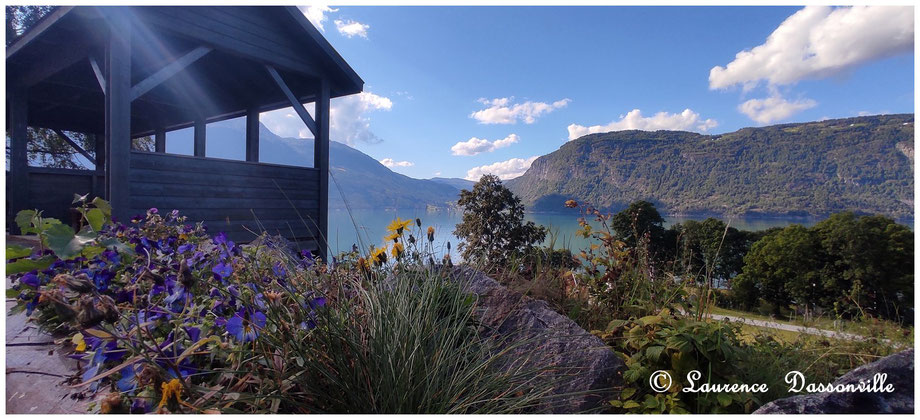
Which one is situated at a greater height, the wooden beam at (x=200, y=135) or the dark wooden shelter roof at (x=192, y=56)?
the dark wooden shelter roof at (x=192, y=56)

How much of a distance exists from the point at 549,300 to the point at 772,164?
1107 centimetres

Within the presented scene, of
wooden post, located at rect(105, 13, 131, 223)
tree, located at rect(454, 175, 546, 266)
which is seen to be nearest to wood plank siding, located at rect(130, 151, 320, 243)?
wooden post, located at rect(105, 13, 131, 223)

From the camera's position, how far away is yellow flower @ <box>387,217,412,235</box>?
1888 millimetres

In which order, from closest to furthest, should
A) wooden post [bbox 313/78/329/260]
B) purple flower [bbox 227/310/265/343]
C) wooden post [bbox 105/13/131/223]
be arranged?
1. purple flower [bbox 227/310/265/343]
2. wooden post [bbox 105/13/131/223]
3. wooden post [bbox 313/78/329/260]

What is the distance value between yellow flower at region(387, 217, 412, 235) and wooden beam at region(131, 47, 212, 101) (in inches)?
169

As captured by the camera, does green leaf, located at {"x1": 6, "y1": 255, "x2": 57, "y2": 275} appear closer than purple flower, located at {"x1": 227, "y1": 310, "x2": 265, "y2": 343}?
No

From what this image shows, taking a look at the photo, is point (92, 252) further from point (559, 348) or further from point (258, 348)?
point (559, 348)

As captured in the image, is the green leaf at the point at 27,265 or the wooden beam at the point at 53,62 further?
the wooden beam at the point at 53,62

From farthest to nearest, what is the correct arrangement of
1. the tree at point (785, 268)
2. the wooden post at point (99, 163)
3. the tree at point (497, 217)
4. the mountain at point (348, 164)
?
the tree at point (785, 268) → the wooden post at point (99, 163) → the mountain at point (348, 164) → the tree at point (497, 217)

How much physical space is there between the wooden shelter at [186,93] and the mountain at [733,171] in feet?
12.2

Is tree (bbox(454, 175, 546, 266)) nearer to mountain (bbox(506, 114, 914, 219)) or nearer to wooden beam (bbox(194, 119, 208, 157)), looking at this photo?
mountain (bbox(506, 114, 914, 219))

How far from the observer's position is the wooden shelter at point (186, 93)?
176 inches

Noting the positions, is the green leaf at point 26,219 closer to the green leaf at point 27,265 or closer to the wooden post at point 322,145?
the green leaf at point 27,265

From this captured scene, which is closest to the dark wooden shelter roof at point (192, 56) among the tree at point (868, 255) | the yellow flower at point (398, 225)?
the yellow flower at point (398, 225)
